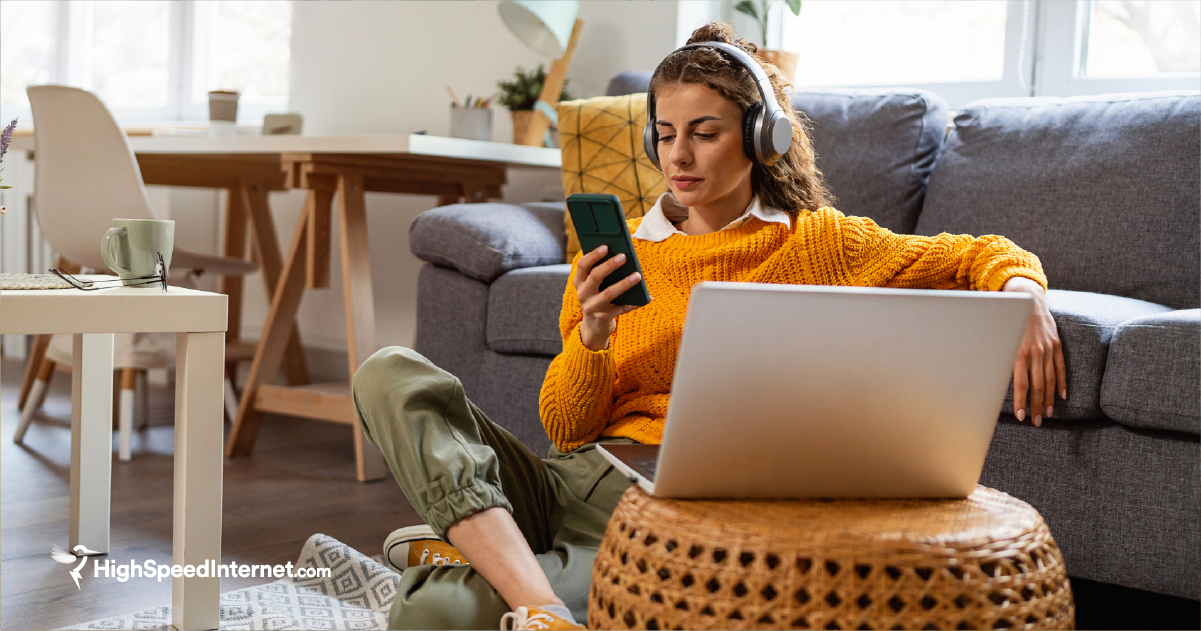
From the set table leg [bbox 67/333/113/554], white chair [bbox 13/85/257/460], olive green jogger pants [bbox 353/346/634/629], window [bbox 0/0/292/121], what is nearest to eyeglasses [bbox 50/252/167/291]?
table leg [bbox 67/333/113/554]

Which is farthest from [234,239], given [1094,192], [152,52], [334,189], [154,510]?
[1094,192]

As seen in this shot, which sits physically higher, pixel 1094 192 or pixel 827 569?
pixel 1094 192

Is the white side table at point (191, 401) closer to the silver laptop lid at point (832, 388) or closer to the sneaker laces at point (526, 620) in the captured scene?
the sneaker laces at point (526, 620)

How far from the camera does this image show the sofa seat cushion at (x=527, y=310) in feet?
5.66

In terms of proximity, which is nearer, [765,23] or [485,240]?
[485,240]

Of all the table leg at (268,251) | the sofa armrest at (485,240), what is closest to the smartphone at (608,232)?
the sofa armrest at (485,240)

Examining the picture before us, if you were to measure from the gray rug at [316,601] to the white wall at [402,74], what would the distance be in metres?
1.40

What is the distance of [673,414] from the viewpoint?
703 millimetres

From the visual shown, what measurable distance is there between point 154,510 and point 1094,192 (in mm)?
1690

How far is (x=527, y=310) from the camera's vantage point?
5.76ft

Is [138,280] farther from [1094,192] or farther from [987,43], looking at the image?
[987,43]

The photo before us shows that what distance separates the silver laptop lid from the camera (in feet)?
2.25

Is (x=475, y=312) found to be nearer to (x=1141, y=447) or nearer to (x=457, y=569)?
(x=457, y=569)

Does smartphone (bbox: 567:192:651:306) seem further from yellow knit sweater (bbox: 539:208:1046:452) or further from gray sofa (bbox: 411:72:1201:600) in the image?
gray sofa (bbox: 411:72:1201:600)
